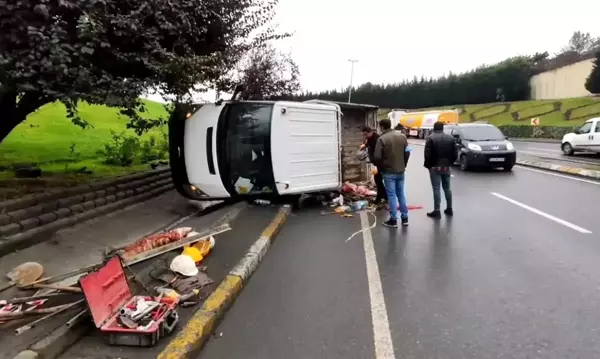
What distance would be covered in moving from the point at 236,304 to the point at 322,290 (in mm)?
930

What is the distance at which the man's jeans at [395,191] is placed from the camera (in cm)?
845

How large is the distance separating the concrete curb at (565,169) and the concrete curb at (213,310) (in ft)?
39.1

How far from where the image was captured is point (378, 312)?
453cm

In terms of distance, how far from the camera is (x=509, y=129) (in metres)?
50.0

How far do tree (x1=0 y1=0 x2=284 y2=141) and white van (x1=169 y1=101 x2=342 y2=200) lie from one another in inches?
32.7

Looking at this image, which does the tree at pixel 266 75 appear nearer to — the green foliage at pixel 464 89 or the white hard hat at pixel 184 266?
the white hard hat at pixel 184 266

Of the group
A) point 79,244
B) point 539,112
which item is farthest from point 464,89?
point 79,244

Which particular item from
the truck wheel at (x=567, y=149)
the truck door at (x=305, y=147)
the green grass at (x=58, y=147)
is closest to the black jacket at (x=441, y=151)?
the truck door at (x=305, y=147)

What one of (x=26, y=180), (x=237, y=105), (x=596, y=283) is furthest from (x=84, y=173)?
(x=596, y=283)

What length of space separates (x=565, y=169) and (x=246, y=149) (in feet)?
38.8

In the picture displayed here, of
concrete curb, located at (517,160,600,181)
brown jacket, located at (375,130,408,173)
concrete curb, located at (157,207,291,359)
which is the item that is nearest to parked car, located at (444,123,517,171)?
concrete curb, located at (517,160,600,181)

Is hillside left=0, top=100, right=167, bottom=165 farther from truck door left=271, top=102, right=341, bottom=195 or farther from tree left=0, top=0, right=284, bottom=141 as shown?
truck door left=271, top=102, right=341, bottom=195

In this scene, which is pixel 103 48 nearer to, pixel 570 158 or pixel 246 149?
pixel 246 149

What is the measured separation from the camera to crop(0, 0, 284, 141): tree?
6203mm
